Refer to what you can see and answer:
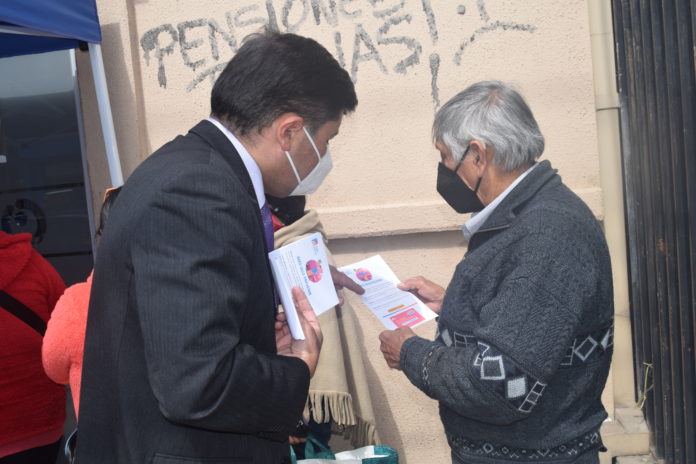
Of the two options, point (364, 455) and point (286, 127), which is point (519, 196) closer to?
point (286, 127)

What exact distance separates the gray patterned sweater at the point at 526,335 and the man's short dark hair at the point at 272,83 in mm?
629

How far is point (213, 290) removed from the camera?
4.10 feet

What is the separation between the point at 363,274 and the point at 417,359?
1.67 feet

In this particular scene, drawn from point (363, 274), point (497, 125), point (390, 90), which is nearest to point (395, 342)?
point (363, 274)

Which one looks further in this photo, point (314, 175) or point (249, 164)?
point (314, 175)

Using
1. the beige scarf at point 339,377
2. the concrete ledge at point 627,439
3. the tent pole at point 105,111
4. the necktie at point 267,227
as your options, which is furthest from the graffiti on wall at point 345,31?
the necktie at point 267,227

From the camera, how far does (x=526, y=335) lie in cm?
167

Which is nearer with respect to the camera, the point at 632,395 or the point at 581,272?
the point at 581,272

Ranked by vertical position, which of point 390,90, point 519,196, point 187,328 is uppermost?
point 390,90

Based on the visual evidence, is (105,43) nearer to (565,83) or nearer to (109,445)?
(565,83)

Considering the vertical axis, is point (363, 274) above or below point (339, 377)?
above

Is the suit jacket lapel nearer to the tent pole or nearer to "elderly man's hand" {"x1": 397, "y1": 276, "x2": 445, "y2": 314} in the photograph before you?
"elderly man's hand" {"x1": 397, "y1": 276, "x2": 445, "y2": 314}

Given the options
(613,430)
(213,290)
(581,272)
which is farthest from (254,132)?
(613,430)

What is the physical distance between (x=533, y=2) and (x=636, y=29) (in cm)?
55
